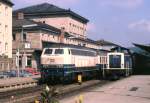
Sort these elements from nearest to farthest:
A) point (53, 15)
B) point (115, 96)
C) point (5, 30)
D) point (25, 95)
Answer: point (115, 96) < point (25, 95) < point (5, 30) < point (53, 15)

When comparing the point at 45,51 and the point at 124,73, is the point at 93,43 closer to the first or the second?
the point at 124,73

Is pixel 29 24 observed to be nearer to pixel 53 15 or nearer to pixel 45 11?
pixel 45 11

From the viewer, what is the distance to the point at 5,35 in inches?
3201

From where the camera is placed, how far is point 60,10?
112 metres

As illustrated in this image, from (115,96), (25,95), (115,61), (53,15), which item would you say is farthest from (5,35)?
(115,96)

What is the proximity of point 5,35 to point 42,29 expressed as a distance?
11.5m

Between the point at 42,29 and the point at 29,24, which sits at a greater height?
the point at 29,24

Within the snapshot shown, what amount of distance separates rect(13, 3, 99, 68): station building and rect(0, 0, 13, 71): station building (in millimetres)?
2578

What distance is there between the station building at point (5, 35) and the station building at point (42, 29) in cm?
258

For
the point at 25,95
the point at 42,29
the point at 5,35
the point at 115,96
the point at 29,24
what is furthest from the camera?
the point at 29,24

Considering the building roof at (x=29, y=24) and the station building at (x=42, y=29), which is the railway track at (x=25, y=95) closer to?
the station building at (x=42, y=29)

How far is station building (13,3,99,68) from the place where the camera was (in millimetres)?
89812

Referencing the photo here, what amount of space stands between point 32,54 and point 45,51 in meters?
50.8

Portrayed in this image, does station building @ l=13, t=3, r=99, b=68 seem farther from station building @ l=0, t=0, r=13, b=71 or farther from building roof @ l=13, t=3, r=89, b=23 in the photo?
station building @ l=0, t=0, r=13, b=71
